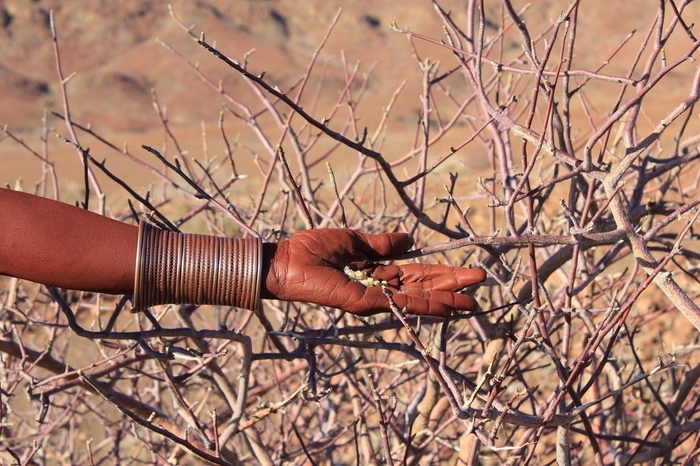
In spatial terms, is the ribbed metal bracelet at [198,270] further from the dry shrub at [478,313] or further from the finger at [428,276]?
the finger at [428,276]

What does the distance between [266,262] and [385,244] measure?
0.29 metres

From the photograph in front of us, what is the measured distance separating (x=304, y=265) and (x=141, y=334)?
0.42 meters

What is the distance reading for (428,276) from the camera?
1719mm

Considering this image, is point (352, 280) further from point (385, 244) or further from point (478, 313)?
point (478, 313)

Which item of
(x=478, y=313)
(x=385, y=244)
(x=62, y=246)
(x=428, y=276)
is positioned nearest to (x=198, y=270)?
(x=62, y=246)

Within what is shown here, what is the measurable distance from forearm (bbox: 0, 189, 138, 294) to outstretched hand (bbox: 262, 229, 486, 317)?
13.2 inches

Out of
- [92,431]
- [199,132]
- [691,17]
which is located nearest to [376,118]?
[199,132]

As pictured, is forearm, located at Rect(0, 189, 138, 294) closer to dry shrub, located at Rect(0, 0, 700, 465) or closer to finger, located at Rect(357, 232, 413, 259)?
dry shrub, located at Rect(0, 0, 700, 465)

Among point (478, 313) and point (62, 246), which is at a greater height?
point (62, 246)

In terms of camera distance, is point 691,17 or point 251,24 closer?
point 691,17

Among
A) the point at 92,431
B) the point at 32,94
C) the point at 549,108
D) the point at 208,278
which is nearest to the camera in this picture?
the point at 549,108

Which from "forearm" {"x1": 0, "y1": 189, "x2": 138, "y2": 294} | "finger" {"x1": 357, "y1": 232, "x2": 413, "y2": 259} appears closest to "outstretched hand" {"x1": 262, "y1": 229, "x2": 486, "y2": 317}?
"finger" {"x1": 357, "y1": 232, "x2": 413, "y2": 259}

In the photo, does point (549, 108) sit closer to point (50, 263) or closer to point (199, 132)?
point (50, 263)

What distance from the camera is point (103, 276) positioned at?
154 cm
